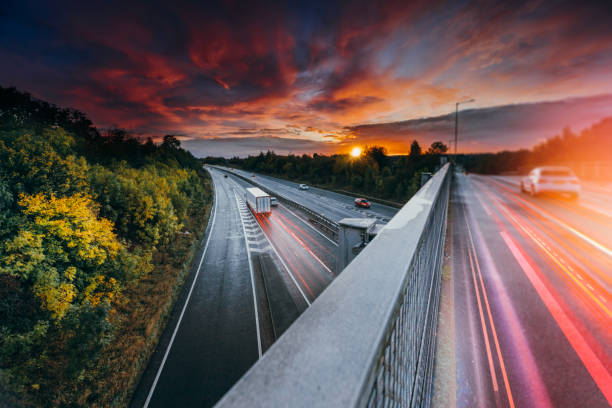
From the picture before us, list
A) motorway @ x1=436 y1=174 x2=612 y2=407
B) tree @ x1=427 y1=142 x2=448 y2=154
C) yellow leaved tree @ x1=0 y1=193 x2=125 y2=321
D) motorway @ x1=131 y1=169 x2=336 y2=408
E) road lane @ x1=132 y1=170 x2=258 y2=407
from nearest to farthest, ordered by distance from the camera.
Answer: motorway @ x1=436 y1=174 x2=612 y2=407
road lane @ x1=132 y1=170 x2=258 y2=407
motorway @ x1=131 y1=169 x2=336 y2=408
yellow leaved tree @ x1=0 y1=193 x2=125 y2=321
tree @ x1=427 y1=142 x2=448 y2=154

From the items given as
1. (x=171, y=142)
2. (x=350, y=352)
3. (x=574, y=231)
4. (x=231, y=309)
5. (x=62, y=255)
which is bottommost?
(x=231, y=309)

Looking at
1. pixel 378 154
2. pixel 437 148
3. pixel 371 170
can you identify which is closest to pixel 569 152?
pixel 437 148

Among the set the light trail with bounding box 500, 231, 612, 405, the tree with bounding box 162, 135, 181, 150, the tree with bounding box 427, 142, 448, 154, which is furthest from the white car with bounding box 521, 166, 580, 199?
the tree with bounding box 162, 135, 181, 150

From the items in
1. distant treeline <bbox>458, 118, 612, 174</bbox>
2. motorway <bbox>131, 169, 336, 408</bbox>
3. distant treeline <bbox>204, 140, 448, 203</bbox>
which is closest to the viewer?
motorway <bbox>131, 169, 336, 408</bbox>

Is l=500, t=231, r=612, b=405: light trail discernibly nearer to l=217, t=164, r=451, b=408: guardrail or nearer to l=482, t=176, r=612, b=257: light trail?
l=482, t=176, r=612, b=257: light trail

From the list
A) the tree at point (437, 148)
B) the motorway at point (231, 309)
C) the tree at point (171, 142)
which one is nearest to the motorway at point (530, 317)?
the motorway at point (231, 309)

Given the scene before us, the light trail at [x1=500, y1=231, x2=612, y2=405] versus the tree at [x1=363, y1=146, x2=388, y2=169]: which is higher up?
the tree at [x1=363, y1=146, x2=388, y2=169]

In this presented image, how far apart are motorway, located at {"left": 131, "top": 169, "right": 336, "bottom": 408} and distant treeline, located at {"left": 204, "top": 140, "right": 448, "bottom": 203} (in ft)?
76.1

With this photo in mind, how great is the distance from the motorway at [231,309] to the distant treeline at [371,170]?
23.2 meters

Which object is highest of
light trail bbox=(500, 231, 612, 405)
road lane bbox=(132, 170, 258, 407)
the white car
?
the white car

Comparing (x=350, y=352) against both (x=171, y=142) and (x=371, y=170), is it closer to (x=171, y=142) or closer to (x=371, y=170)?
(x=371, y=170)

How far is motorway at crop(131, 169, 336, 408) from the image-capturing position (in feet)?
38.7

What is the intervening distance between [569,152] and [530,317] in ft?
182

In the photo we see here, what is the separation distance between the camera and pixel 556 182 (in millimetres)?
12109
